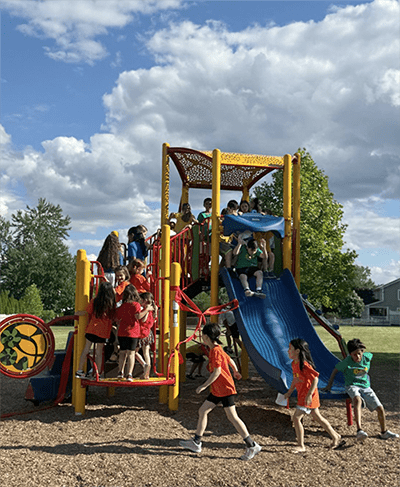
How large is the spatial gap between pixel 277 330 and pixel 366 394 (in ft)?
6.89

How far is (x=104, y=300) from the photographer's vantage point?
24.3 feet

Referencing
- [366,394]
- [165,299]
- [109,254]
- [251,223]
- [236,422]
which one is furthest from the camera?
[251,223]

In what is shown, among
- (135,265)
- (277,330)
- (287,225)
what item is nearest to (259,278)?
(277,330)

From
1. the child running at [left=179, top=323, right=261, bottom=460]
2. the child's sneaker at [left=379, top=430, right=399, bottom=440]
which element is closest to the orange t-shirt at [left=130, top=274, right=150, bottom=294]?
the child running at [left=179, top=323, right=261, bottom=460]

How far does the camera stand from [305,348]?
20.2 feet

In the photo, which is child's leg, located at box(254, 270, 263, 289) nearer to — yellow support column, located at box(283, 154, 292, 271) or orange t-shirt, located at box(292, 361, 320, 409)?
yellow support column, located at box(283, 154, 292, 271)

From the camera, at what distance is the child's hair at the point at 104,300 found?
24.3 feet

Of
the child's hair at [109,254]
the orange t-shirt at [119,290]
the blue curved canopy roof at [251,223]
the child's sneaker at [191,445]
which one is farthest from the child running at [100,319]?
the blue curved canopy roof at [251,223]

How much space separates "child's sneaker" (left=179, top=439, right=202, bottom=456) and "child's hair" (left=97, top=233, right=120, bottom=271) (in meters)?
3.88

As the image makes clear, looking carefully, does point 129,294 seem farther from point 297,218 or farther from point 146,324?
point 297,218

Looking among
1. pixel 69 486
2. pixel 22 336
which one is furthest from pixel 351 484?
pixel 22 336

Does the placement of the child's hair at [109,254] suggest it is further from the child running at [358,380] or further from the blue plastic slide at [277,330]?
the child running at [358,380]

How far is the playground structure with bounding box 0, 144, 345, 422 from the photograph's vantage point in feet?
25.2

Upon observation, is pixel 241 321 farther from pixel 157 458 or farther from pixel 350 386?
pixel 157 458
